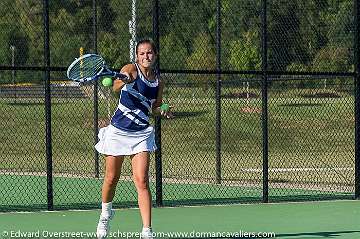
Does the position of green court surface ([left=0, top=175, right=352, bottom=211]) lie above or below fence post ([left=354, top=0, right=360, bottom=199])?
→ below

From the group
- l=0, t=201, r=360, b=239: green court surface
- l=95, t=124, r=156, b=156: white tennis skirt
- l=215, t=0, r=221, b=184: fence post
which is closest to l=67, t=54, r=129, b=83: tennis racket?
l=95, t=124, r=156, b=156: white tennis skirt

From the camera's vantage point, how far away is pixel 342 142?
23.6 metres

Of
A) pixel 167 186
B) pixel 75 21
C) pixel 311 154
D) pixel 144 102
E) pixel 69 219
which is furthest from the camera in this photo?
pixel 311 154

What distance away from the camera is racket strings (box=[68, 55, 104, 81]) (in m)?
9.07

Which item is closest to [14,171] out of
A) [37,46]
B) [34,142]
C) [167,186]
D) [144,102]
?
[37,46]

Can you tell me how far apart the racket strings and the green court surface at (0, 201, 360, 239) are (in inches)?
61.8

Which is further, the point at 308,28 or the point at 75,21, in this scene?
the point at 308,28

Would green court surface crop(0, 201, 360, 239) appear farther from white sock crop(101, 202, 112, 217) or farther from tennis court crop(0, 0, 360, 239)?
white sock crop(101, 202, 112, 217)

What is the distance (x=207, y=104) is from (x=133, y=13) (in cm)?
379

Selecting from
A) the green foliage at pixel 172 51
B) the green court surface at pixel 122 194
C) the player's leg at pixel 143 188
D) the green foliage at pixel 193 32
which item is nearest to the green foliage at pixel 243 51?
the green foliage at pixel 193 32

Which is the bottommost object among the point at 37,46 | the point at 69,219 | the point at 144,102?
the point at 69,219

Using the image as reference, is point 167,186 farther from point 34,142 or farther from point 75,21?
point 34,142

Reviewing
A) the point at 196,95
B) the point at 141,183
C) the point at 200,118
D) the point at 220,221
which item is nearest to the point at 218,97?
the point at 196,95

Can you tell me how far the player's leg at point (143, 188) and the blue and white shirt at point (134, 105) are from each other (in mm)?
280
